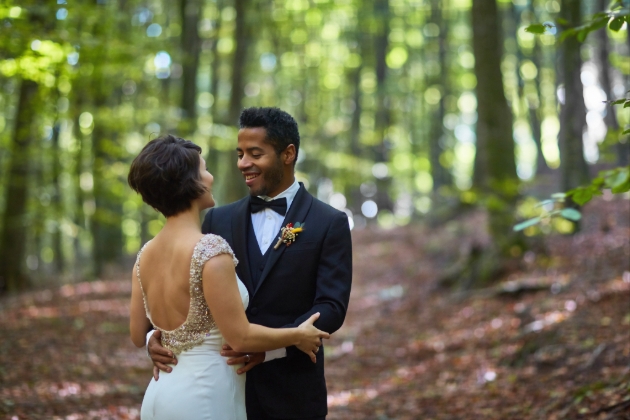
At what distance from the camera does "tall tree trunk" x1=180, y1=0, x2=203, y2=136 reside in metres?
17.7

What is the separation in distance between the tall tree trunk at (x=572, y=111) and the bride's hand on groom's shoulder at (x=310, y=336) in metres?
9.97

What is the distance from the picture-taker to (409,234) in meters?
24.5

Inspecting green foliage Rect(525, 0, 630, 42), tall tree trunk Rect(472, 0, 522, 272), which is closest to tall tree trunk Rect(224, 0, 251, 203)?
tall tree trunk Rect(472, 0, 522, 272)

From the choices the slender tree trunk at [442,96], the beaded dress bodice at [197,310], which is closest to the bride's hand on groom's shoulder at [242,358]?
the beaded dress bodice at [197,310]

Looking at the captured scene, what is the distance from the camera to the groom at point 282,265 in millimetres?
3283

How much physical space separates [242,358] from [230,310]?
353mm

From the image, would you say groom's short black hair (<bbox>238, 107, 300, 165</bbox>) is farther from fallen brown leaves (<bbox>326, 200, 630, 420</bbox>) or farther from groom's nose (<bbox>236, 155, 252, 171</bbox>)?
fallen brown leaves (<bbox>326, 200, 630, 420</bbox>)

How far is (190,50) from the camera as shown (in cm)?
1880

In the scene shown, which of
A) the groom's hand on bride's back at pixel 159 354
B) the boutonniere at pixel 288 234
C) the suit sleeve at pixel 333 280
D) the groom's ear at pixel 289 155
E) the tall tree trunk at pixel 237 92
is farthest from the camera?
the tall tree trunk at pixel 237 92

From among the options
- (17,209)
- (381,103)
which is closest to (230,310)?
(17,209)

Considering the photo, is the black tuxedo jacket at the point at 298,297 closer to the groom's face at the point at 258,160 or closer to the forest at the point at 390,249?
the groom's face at the point at 258,160

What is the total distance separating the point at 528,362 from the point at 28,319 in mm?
8151

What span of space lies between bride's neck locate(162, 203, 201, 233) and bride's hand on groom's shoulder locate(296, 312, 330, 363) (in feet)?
2.23

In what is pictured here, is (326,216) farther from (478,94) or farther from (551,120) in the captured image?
(551,120)
